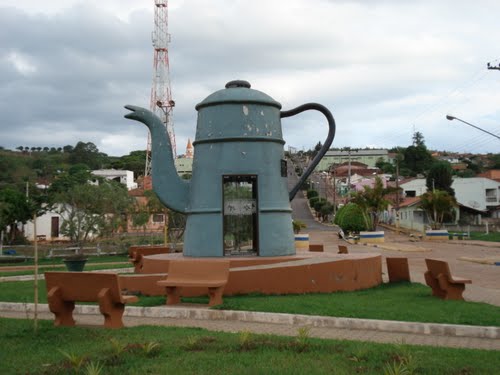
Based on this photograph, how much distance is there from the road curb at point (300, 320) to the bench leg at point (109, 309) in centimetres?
127

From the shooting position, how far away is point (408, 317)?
748cm

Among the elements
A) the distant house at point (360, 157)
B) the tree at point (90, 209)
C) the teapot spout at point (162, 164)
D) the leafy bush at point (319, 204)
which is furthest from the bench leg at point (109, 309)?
the distant house at point (360, 157)

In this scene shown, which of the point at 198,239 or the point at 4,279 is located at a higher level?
the point at 198,239

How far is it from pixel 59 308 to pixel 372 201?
32.5 meters

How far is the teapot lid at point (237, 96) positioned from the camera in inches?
443

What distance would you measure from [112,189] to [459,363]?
25170mm

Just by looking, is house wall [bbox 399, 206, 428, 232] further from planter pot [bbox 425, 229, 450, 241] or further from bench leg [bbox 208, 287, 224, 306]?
bench leg [bbox 208, 287, 224, 306]

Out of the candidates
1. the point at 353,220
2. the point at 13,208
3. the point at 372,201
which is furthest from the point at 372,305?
the point at 353,220

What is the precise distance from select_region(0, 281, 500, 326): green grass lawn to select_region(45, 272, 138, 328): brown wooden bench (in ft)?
5.84

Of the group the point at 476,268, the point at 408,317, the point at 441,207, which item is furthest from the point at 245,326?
the point at 441,207

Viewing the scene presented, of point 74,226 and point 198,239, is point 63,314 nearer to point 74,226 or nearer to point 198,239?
point 198,239

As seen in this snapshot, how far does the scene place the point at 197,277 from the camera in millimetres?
9125

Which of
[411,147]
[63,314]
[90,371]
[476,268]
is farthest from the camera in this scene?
[411,147]

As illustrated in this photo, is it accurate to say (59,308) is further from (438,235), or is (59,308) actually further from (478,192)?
(478,192)
